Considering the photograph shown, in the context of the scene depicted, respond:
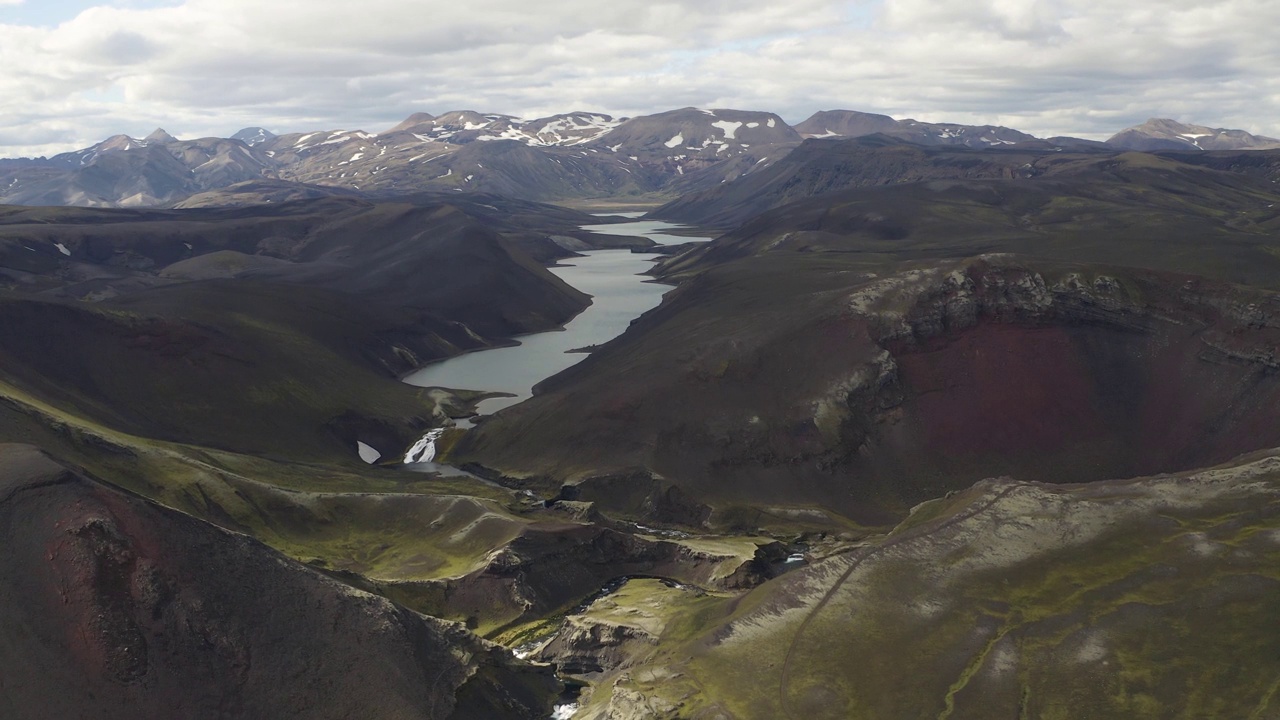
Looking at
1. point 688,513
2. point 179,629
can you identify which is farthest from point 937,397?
point 179,629

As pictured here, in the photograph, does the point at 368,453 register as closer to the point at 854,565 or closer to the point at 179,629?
the point at 179,629

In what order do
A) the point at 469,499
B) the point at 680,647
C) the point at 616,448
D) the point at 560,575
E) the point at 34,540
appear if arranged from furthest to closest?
1. the point at 616,448
2. the point at 469,499
3. the point at 560,575
4. the point at 680,647
5. the point at 34,540

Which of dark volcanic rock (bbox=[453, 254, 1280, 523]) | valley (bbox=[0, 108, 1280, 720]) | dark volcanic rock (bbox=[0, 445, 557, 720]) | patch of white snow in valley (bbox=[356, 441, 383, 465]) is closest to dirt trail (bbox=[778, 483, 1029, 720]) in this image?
valley (bbox=[0, 108, 1280, 720])

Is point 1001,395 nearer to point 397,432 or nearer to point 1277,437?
point 1277,437

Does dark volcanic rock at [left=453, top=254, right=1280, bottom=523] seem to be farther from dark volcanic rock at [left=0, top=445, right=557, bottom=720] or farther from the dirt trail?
dark volcanic rock at [left=0, top=445, right=557, bottom=720]

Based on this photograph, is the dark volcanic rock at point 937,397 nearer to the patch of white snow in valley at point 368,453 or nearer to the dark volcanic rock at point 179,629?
the patch of white snow in valley at point 368,453

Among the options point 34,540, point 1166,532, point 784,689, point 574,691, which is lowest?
point 574,691

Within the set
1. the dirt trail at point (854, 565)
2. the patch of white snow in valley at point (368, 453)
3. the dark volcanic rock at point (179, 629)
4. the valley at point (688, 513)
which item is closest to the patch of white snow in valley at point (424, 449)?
the valley at point (688, 513)

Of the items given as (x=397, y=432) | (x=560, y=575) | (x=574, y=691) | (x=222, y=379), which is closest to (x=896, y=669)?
(x=574, y=691)
